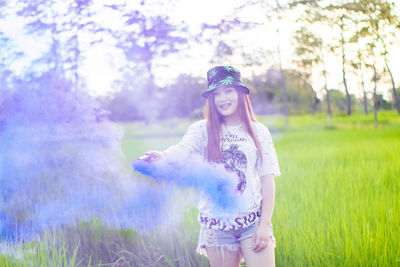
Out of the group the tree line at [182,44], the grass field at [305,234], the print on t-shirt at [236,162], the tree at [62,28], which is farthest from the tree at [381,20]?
the tree at [62,28]

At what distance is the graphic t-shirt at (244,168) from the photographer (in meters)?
1.57

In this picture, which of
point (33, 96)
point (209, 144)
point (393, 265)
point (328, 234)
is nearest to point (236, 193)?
point (209, 144)

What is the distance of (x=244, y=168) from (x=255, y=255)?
1.51 ft

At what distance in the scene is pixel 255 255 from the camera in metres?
1.54

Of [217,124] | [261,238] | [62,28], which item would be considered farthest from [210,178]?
[62,28]

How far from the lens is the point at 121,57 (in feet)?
7.25

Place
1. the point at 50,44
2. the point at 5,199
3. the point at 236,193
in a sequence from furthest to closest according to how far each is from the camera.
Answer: the point at 5,199 < the point at 50,44 < the point at 236,193

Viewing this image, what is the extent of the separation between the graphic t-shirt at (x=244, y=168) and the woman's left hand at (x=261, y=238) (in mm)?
59

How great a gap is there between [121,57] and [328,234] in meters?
1.96

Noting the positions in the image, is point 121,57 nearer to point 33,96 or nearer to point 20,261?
point 33,96

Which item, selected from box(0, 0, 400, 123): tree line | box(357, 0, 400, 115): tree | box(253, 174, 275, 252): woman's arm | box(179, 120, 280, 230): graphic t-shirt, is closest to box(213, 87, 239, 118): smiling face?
box(179, 120, 280, 230): graphic t-shirt

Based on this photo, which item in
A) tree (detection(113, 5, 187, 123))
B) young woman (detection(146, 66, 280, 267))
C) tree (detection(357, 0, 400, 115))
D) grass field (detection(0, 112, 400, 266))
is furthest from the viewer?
tree (detection(357, 0, 400, 115))

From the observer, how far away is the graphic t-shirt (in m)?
1.57

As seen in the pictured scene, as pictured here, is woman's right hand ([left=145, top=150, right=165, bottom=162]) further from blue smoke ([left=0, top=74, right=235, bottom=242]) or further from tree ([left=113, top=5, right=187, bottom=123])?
tree ([left=113, top=5, right=187, bottom=123])
